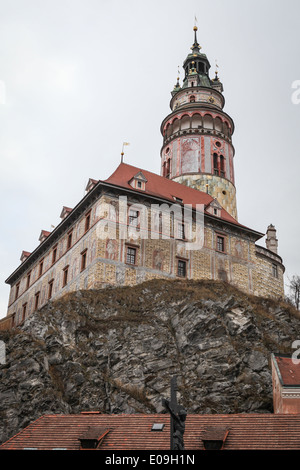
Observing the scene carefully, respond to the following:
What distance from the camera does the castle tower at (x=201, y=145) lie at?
5003 cm

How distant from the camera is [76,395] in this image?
2720cm

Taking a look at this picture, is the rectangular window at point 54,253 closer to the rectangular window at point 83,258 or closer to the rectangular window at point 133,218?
the rectangular window at point 83,258

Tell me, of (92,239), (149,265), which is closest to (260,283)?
(149,265)

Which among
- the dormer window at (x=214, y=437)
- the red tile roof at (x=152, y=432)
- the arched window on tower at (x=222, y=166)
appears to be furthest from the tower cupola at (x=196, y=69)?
the dormer window at (x=214, y=437)

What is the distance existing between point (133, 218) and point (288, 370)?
15.8 m

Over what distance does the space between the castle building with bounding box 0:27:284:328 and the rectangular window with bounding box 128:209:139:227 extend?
75 millimetres

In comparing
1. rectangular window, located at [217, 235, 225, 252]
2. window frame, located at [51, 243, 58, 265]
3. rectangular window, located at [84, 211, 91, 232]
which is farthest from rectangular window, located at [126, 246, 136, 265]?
window frame, located at [51, 243, 58, 265]

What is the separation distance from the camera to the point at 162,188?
1702 inches

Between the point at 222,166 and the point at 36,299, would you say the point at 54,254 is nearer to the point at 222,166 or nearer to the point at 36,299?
the point at 36,299

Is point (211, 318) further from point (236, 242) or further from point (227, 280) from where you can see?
point (236, 242)

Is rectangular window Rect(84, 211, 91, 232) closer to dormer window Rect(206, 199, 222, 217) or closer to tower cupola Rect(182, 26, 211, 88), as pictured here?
dormer window Rect(206, 199, 222, 217)

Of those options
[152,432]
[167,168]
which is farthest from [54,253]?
[152,432]

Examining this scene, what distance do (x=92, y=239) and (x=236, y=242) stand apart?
12.3 meters
